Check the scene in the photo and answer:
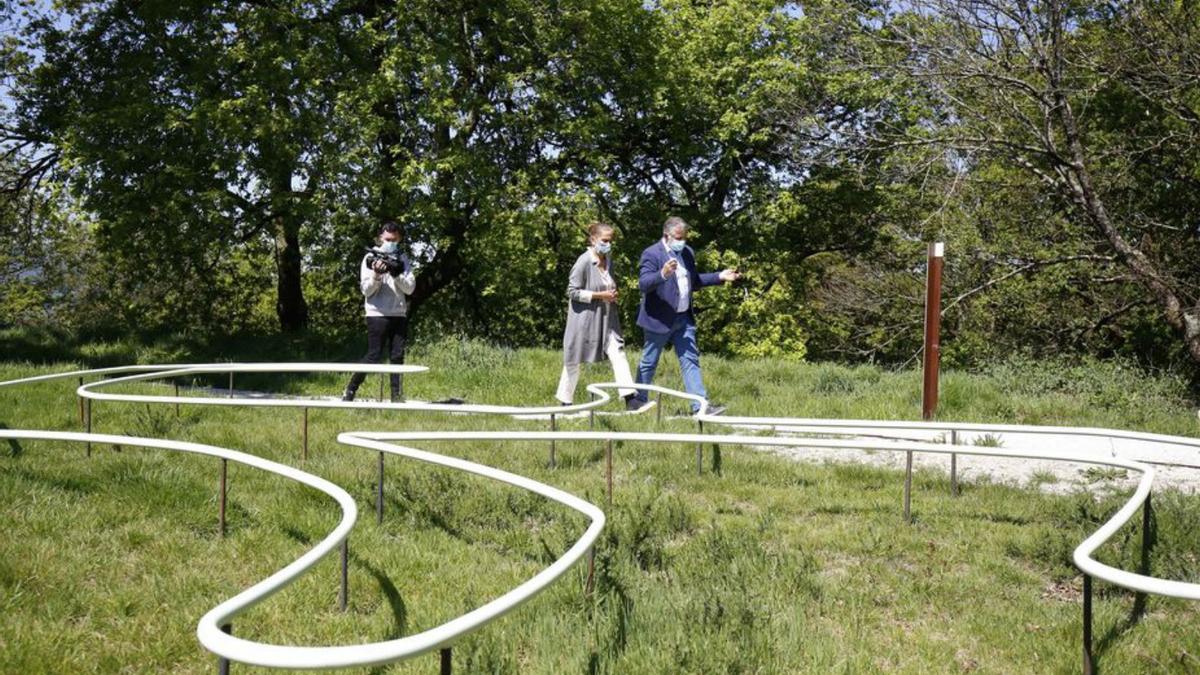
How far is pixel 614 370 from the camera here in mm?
9219

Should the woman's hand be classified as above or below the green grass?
above

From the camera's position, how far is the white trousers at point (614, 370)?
9.10 m

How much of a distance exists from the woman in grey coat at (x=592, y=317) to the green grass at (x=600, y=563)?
1337mm

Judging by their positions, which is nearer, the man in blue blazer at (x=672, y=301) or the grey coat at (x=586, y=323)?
the man in blue blazer at (x=672, y=301)

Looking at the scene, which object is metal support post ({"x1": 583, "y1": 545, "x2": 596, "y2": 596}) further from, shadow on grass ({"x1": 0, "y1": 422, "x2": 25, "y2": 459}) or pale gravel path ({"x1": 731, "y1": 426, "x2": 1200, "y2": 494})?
shadow on grass ({"x1": 0, "y1": 422, "x2": 25, "y2": 459})

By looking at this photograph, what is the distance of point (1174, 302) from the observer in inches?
551

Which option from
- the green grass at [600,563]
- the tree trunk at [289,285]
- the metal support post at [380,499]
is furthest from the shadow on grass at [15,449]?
the tree trunk at [289,285]

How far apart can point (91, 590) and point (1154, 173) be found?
1799cm

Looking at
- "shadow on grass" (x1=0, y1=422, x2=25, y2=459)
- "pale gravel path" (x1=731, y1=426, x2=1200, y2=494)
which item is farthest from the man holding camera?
"pale gravel path" (x1=731, y1=426, x2=1200, y2=494)

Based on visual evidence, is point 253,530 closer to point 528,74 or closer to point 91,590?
point 91,590

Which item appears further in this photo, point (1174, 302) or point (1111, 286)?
point (1111, 286)

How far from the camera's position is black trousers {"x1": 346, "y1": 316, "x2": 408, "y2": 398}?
9625mm

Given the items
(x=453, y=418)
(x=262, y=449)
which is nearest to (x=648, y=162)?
(x=453, y=418)

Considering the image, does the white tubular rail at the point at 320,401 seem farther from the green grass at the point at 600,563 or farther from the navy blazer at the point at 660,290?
the navy blazer at the point at 660,290
